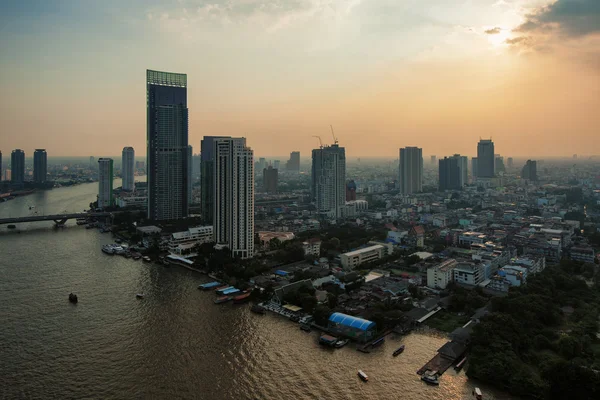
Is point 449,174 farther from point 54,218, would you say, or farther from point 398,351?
point 398,351

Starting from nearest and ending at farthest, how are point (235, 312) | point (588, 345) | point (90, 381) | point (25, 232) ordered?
point (90, 381)
point (588, 345)
point (235, 312)
point (25, 232)

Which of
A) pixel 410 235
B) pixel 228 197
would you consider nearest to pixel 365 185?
pixel 410 235

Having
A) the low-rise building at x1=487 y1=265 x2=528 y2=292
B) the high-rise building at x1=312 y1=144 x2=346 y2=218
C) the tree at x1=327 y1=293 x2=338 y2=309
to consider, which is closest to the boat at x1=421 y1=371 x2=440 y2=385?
the tree at x1=327 y1=293 x2=338 y2=309

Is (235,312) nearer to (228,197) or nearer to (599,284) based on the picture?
(228,197)

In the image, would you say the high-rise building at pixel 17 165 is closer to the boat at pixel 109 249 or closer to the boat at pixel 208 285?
the boat at pixel 109 249

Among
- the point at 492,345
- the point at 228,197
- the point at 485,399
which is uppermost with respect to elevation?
the point at 228,197

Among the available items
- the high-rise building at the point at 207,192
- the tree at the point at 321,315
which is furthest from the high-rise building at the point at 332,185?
the tree at the point at 321,315

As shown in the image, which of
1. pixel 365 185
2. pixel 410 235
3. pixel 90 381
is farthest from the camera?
pixel 365 185
